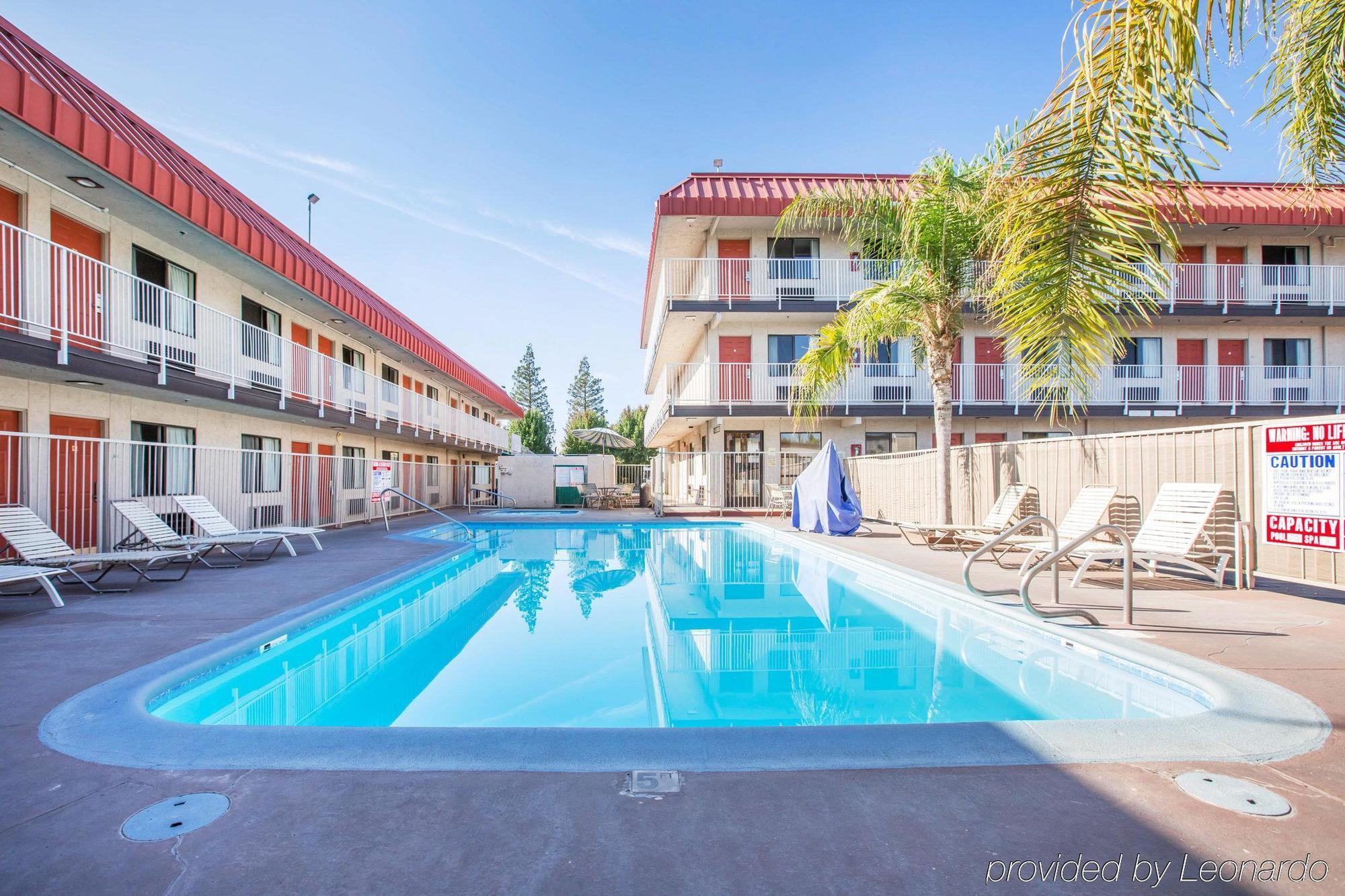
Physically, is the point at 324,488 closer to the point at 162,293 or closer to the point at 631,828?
the point at 162,293

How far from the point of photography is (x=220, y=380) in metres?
11.8

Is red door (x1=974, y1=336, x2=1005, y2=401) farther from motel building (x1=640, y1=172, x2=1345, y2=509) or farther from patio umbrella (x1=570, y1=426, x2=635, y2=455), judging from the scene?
patio umbrella (x1=570, y1=426, x2=635, y2=455)

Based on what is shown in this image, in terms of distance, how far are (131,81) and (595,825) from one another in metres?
17.7

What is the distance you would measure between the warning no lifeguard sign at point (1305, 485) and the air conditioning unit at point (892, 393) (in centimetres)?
1460

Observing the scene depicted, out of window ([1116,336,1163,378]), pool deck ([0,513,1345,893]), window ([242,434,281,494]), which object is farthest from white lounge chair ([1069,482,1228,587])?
window ([1116,336,1163,378])

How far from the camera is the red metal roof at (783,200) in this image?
19344 millimetres

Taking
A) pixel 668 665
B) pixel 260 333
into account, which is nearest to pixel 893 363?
pixel 668 665

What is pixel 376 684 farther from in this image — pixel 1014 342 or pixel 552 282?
pixel 552 282

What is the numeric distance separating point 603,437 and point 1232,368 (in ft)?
78.6

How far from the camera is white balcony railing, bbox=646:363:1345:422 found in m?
20.5

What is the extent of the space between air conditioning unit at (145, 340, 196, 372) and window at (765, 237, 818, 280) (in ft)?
48.6

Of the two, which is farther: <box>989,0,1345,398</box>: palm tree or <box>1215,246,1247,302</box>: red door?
<box>1215,246,1247,302</box>: red door

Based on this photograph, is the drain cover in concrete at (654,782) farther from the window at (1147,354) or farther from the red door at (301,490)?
the window at (1147,354)

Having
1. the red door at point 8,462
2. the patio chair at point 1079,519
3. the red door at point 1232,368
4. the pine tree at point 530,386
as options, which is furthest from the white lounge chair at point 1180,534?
the pine tree at point 530,386
